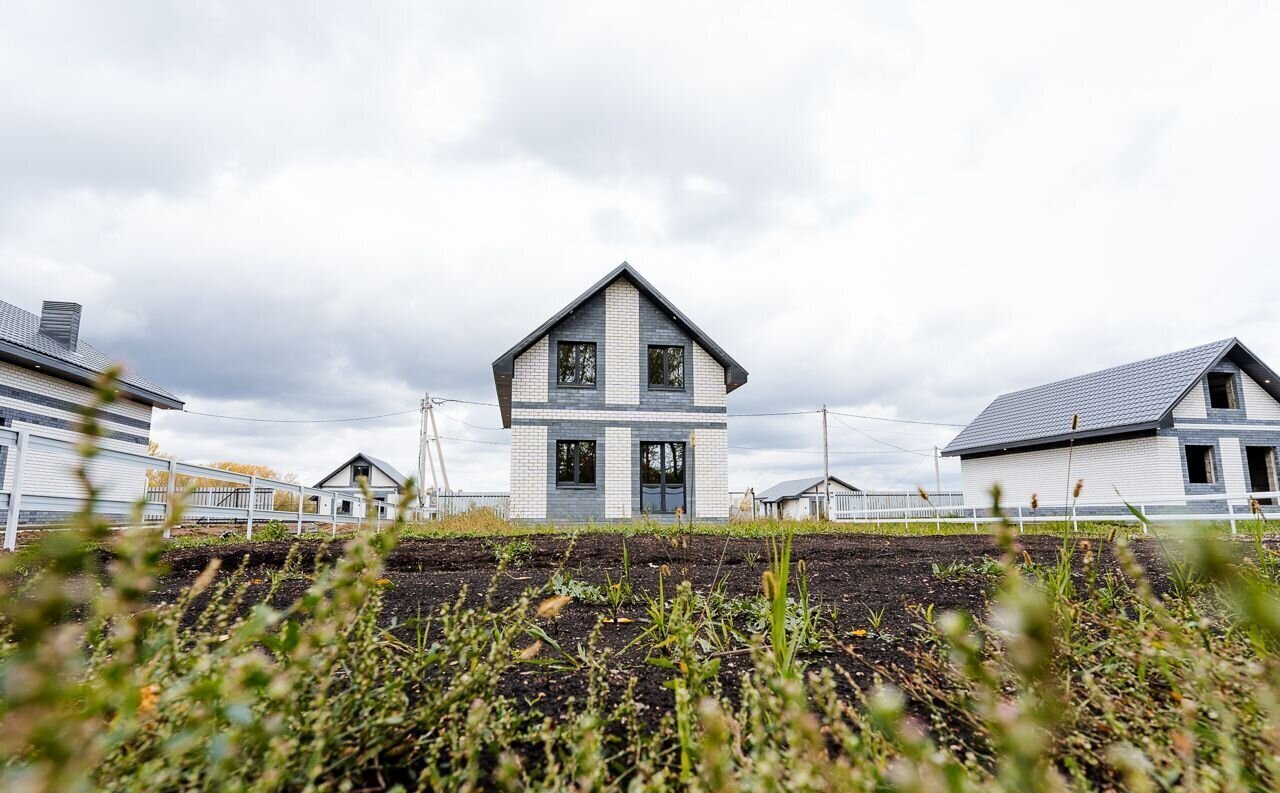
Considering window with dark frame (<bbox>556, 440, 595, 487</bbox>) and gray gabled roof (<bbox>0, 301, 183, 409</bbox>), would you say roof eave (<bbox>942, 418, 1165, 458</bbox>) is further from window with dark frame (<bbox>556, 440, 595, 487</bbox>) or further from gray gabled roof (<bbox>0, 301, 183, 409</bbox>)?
gray gabled roof (<bbox>0, 301, 183, 409</bbox>)

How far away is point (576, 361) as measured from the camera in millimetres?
15750

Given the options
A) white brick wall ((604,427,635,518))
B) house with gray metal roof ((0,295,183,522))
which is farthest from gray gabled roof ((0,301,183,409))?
white brick wall ((604,427,635,518))

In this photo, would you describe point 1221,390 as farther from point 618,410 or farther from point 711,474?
point 618,410

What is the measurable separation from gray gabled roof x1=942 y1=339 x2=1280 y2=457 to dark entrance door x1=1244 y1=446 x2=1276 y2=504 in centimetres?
169

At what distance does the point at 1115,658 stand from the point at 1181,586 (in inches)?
42.2

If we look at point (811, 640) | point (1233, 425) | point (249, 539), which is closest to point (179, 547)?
point (249, 539)

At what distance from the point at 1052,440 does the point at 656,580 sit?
17.7 m

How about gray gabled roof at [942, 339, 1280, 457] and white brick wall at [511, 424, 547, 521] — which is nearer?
white brick wall at [511, 424, 547, 521]

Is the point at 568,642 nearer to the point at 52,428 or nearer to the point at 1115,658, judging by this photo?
the point at 1115,658

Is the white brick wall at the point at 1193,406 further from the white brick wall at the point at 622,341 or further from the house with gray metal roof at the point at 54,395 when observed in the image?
the house with gray metal roof at the point at 54,395

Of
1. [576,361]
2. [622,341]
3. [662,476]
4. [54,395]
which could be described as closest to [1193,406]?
[662,476]

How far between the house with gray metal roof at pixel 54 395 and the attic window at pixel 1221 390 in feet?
84.1

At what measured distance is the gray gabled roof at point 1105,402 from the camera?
1600cm

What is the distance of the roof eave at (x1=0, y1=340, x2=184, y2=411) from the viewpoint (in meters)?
12.7
